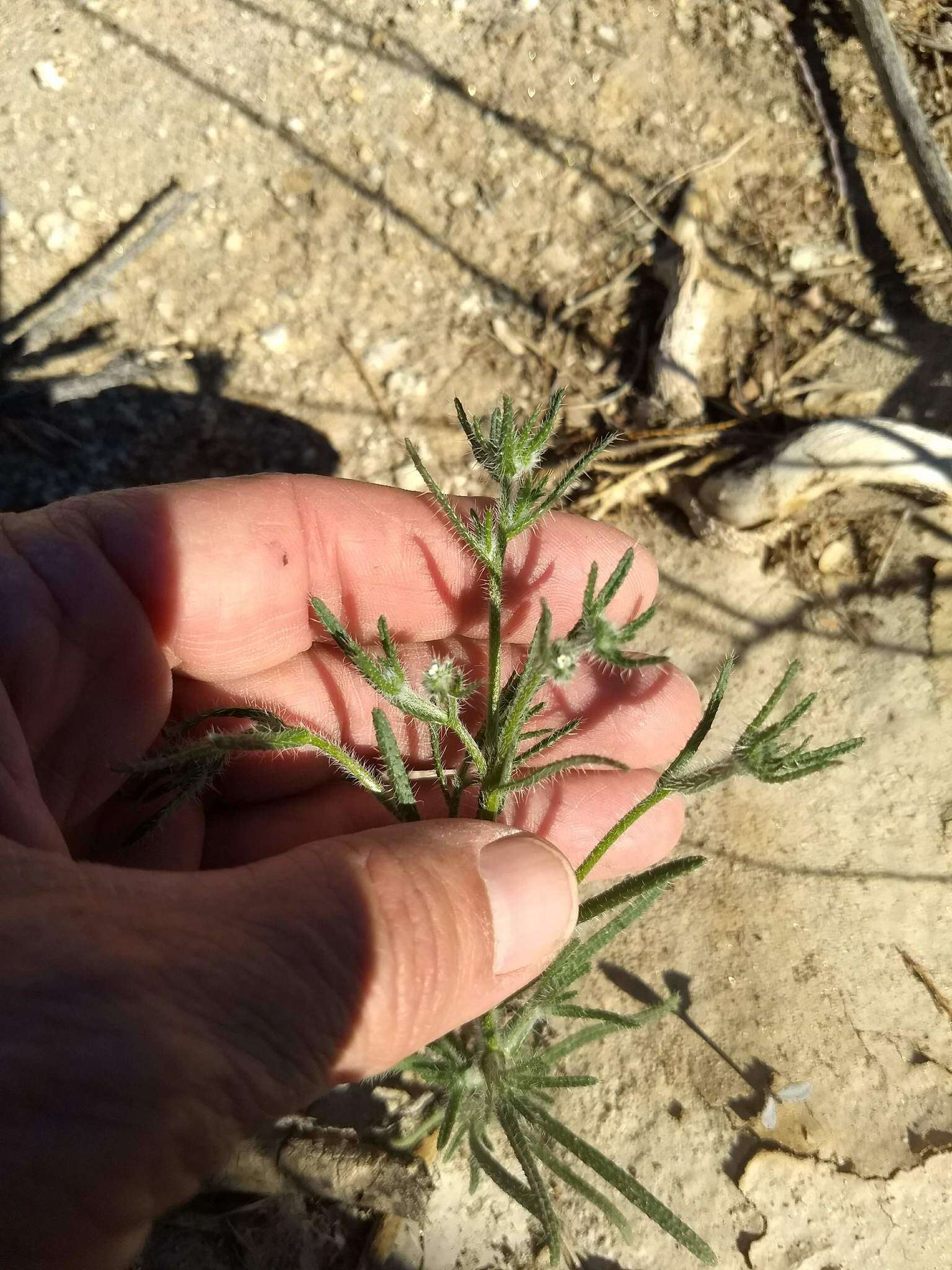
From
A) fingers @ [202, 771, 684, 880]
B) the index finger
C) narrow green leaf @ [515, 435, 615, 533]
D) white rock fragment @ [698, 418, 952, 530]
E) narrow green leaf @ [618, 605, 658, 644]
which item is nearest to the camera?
narrow green leaf @ [618, 605, 658, 644]

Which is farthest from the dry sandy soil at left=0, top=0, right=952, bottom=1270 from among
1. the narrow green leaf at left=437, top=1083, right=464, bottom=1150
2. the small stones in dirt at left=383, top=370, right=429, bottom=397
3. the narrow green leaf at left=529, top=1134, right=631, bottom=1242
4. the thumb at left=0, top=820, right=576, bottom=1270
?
the thumb at left=0, top=820, right=576, bottom=1270

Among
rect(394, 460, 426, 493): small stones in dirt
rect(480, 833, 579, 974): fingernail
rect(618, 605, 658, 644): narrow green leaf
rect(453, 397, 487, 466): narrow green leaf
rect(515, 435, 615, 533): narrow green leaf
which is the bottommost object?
rect(480, 833, 579, 974): fingernail

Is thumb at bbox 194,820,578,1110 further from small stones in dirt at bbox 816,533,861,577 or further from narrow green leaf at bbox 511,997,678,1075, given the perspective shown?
small stones in dirt at bbox 816,533,861,577

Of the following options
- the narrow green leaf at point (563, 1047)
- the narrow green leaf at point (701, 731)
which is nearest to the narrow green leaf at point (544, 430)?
the narrow green leaf at point (701, 731)

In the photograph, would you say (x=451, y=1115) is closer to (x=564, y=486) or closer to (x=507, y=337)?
(x=564, y=486)

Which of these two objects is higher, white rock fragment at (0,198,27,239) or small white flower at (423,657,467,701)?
white rock fragment at (0,198,27,239)

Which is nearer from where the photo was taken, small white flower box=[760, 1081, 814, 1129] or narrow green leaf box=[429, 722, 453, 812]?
narrow green leaf box=[429, 722, 453, 812]

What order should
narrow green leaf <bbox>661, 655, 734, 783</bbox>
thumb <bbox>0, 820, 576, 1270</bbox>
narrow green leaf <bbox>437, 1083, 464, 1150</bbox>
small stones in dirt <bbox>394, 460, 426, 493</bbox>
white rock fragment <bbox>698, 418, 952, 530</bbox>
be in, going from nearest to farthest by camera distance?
thumb <bbox>0, 820, 576, 1270</bbox> < narrow green leaf <bbox>661, 655, 734, 783</bbox> < narrow green leaf <bbox>437, 1083, 464, 1150</bbox> < white rock fragment <bbox>698, 418, 952, 530</bbox> < small stones in dirt <bbox>394, 460, 426, 493</bbox>
